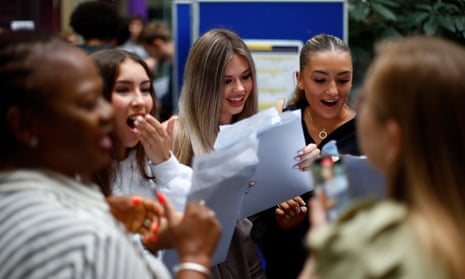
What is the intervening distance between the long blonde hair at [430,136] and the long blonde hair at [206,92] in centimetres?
208

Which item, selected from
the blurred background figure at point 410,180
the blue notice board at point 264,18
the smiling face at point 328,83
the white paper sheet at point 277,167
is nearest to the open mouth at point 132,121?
the white paper sheet at point 277,167

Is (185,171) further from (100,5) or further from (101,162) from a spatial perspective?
(100,5)

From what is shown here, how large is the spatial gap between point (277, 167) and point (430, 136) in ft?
5.83

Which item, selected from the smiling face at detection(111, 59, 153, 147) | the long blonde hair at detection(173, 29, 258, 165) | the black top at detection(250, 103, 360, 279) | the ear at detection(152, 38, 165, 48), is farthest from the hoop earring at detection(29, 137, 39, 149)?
the ear at detection(152, 38, 165, 48)

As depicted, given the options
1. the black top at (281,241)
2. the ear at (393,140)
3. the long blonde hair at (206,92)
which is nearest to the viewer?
the ear at (393,140)

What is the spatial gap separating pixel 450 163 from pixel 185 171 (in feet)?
5.28

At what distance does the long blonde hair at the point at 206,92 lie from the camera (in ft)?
13.5

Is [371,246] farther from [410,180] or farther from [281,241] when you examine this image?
[281,241]

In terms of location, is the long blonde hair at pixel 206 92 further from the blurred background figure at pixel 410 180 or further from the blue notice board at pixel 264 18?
the blurred background figure at pixel 410 180

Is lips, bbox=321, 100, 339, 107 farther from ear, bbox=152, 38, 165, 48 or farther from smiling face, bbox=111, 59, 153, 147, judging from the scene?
ear, bbox=152, 38, 165, 48

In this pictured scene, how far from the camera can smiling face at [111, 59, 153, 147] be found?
3512mm

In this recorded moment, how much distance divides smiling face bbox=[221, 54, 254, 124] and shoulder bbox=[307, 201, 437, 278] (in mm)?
2321

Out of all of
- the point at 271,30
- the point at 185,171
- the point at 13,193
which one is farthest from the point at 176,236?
the point at 271,30

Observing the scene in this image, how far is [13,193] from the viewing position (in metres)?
2.09
